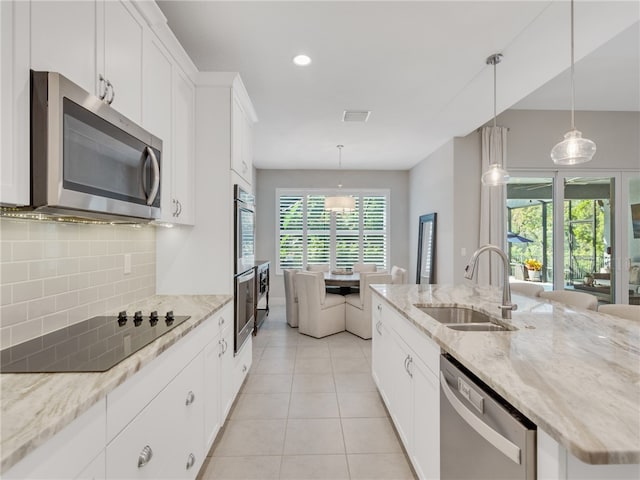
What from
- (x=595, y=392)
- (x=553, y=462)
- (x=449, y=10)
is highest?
(x=449, y=10)

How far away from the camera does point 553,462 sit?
0.78 metres

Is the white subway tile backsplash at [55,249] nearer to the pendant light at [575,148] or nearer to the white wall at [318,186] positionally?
the pendant light at [575,148]


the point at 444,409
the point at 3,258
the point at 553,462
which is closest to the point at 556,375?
the point at 553,462

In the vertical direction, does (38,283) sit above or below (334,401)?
above

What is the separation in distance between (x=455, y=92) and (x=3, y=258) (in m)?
3.50

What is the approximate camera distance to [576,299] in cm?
262

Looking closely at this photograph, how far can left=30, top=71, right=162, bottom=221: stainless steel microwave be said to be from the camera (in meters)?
1.00

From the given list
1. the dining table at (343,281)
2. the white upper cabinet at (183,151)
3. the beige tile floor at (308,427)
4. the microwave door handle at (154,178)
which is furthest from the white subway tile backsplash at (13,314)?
the dining table at (343,281)

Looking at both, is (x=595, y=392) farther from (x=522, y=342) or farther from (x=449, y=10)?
(x=449, y=10)

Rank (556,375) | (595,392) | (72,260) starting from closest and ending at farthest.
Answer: (595,392) → (556,375) → (72,260)

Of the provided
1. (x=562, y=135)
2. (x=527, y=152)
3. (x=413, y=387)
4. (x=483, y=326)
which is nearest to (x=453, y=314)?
(x=483, y=326)

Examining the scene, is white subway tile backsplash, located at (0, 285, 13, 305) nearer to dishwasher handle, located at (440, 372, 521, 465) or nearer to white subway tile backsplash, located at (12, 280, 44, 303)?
white subway tile backsplash, located at (12, 280, 44, 303)

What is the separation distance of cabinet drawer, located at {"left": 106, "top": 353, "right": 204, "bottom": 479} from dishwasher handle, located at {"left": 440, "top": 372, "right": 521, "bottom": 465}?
1095 mm

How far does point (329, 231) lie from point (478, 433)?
19.2ft
